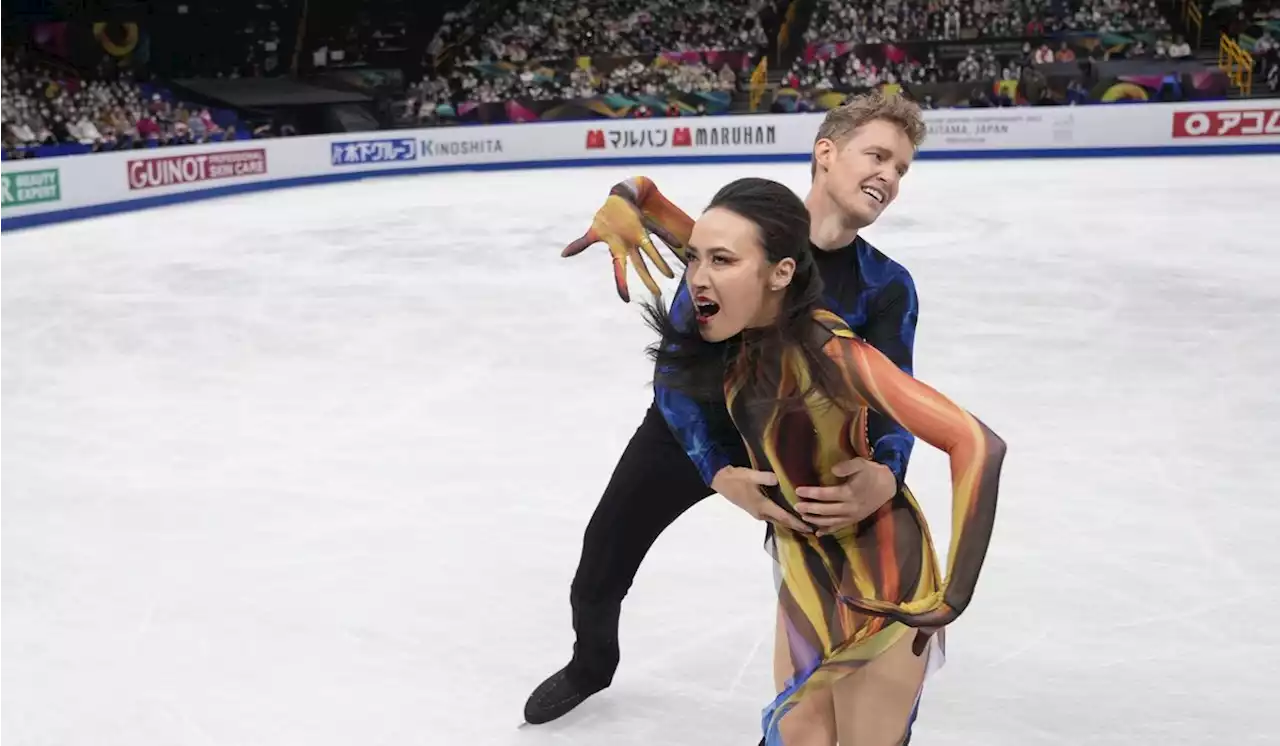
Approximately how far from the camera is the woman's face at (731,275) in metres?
1.52

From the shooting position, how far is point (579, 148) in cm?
1970

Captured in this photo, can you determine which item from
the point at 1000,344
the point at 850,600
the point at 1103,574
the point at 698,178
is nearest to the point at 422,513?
the point at 1103,574

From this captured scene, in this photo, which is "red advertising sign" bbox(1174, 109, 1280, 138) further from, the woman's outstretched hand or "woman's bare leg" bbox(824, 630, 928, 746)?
"woman's bare leg" bbox(824, 630, 928, 746)

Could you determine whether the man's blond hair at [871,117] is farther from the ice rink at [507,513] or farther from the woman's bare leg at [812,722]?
the woman's bare leg at [812,722]

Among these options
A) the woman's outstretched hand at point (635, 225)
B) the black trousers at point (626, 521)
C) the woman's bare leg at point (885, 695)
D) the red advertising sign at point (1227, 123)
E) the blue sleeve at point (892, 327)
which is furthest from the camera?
the red advertising sign at point (1227, 123)

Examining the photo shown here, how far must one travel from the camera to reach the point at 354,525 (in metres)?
4.01

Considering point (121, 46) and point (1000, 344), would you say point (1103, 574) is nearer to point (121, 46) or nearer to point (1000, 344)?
point (1000, 344)

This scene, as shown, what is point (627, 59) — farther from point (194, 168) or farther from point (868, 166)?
point (868, 166)

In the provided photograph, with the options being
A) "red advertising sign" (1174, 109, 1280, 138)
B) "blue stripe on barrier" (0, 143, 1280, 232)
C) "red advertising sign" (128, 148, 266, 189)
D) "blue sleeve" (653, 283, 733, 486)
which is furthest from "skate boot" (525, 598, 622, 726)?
"red advertising sign" (1174, 109, 1280, 138)

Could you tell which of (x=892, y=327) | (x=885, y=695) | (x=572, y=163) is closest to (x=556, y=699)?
(x=885, y=695)

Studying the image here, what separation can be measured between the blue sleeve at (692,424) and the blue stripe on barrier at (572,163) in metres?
12.5

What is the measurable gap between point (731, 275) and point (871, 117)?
1.53 ft

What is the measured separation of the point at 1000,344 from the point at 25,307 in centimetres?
649

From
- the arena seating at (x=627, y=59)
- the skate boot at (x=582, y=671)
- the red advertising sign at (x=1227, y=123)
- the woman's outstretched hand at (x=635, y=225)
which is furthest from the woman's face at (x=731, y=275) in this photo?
the red advertising sign at (x=1227, y=123)
